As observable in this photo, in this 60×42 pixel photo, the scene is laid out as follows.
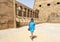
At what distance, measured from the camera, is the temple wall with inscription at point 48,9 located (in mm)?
36750

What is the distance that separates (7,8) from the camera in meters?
13.4

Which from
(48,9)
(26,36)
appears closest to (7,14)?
(26,36)

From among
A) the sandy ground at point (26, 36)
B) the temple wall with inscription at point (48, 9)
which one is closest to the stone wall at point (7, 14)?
the sandy ground at point (26, 36)

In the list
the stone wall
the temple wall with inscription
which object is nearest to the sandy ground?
the stone wall

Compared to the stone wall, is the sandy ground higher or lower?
lower

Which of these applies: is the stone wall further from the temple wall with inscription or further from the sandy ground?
the temple wall with inscription

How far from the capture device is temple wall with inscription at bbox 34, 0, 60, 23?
3675 centimetres

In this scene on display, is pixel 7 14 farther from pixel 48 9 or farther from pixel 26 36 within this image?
pixel 48 9

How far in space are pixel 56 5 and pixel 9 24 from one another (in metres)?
27.4

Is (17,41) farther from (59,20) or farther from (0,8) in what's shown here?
(59,20)

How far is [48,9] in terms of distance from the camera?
3909 cm

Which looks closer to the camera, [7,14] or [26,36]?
[26,36]

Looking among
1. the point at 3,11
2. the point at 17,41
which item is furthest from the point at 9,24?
the point at 17,41

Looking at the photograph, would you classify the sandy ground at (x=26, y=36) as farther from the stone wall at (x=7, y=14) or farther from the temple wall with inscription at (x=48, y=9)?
the temple wall with inscription at (x=48, y=9)
